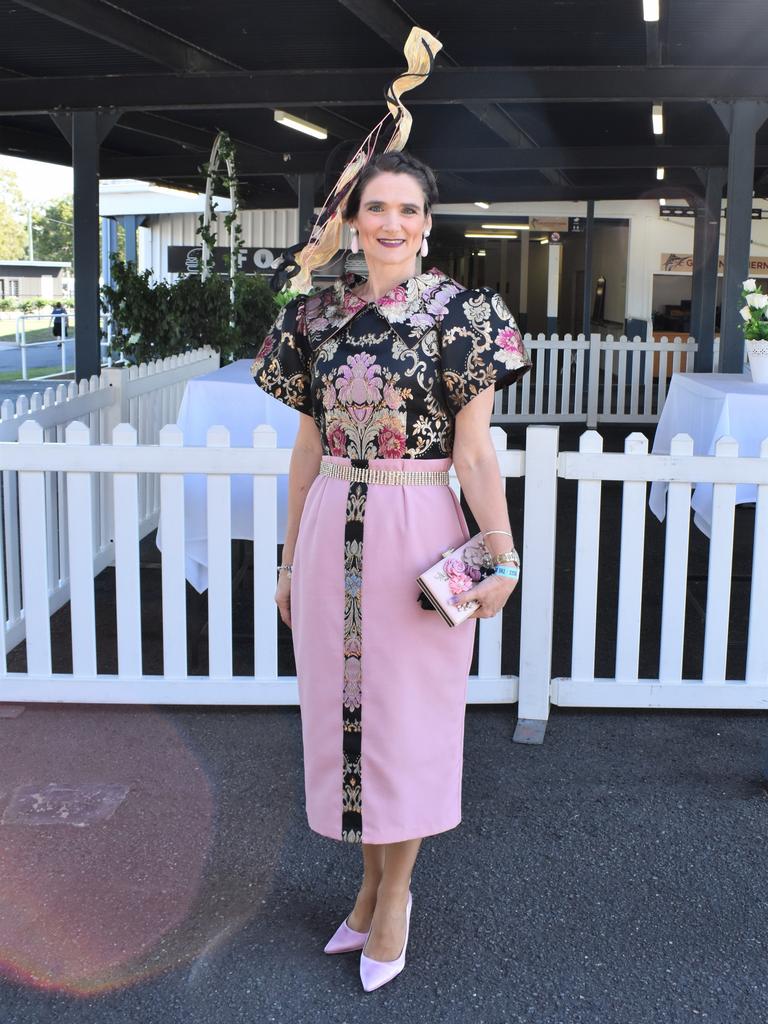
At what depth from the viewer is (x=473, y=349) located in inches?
86.0

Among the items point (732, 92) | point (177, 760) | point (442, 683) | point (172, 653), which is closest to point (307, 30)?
point (732, 92)

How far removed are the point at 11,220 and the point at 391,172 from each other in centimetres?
8559

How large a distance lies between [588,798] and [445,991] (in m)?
1.02

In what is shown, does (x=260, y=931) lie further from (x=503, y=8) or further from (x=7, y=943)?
(x=503, y=8)

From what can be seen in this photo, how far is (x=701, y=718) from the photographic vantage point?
3783 mm

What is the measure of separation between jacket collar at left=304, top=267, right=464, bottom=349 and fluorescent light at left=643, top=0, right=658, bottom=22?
4.28 metres

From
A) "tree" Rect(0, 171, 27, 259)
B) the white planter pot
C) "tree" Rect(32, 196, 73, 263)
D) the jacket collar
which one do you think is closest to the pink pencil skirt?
the jacket collar

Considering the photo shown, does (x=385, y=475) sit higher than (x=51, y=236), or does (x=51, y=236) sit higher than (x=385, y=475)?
(x=51, y=236)

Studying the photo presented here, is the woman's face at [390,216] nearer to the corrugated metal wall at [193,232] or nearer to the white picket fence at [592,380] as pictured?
the white picket fence at [592,380]

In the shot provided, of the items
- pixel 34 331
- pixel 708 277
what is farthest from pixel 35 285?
pixel 708 277

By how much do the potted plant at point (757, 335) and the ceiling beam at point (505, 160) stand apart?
6577mm

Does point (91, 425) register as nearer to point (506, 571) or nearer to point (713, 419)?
point (713, 419)

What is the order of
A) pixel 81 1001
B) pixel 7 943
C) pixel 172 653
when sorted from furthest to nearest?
pixel 172 653, pixel 7 943, pixel 81 1001

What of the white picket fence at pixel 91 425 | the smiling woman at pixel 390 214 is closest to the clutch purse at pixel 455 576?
the smiling woman at pixel 390 214
